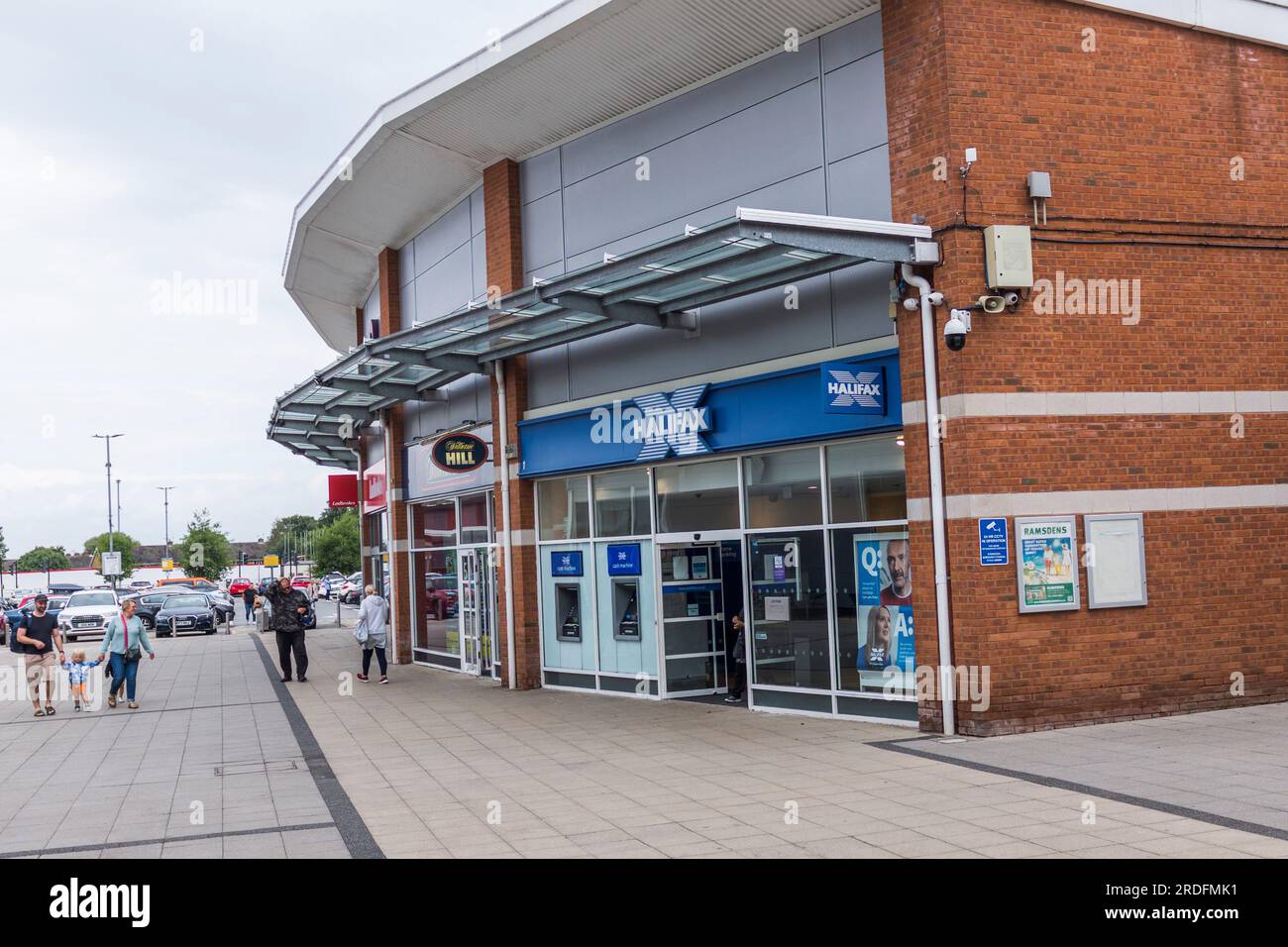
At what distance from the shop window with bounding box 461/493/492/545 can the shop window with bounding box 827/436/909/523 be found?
25.1 ft

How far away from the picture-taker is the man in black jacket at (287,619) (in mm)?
18797

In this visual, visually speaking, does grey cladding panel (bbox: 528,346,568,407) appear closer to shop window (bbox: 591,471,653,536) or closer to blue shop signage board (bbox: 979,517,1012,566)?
shop window (bbox: 591,471,653,536)

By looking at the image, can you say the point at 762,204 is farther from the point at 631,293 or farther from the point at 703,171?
the point at 631,293

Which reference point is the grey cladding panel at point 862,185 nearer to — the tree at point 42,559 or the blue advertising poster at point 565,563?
the blue advertising poster at point 565,563

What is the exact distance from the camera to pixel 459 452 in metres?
17.3

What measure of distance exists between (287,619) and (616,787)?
1108 centimetres

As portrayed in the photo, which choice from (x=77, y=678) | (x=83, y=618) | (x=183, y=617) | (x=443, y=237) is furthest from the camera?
(x=183, y=617)

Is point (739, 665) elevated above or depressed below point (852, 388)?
below

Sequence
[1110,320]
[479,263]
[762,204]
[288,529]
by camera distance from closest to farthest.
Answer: [1110,320] < [762,204] < [479,263] < [288,529]

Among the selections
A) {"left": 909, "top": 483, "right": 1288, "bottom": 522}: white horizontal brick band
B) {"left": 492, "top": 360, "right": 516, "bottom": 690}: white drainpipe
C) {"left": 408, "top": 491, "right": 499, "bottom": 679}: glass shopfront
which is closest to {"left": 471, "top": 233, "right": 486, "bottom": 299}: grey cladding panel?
{"left": 492, "top": 360, "right": 516, "bottom": 690}: white drainpipe

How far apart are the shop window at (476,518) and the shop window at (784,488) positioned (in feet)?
20.8

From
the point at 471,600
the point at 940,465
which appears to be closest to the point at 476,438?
the point at 471,600

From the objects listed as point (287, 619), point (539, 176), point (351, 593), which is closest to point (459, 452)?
point (539, 176)

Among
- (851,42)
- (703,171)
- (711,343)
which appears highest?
(851,42)
